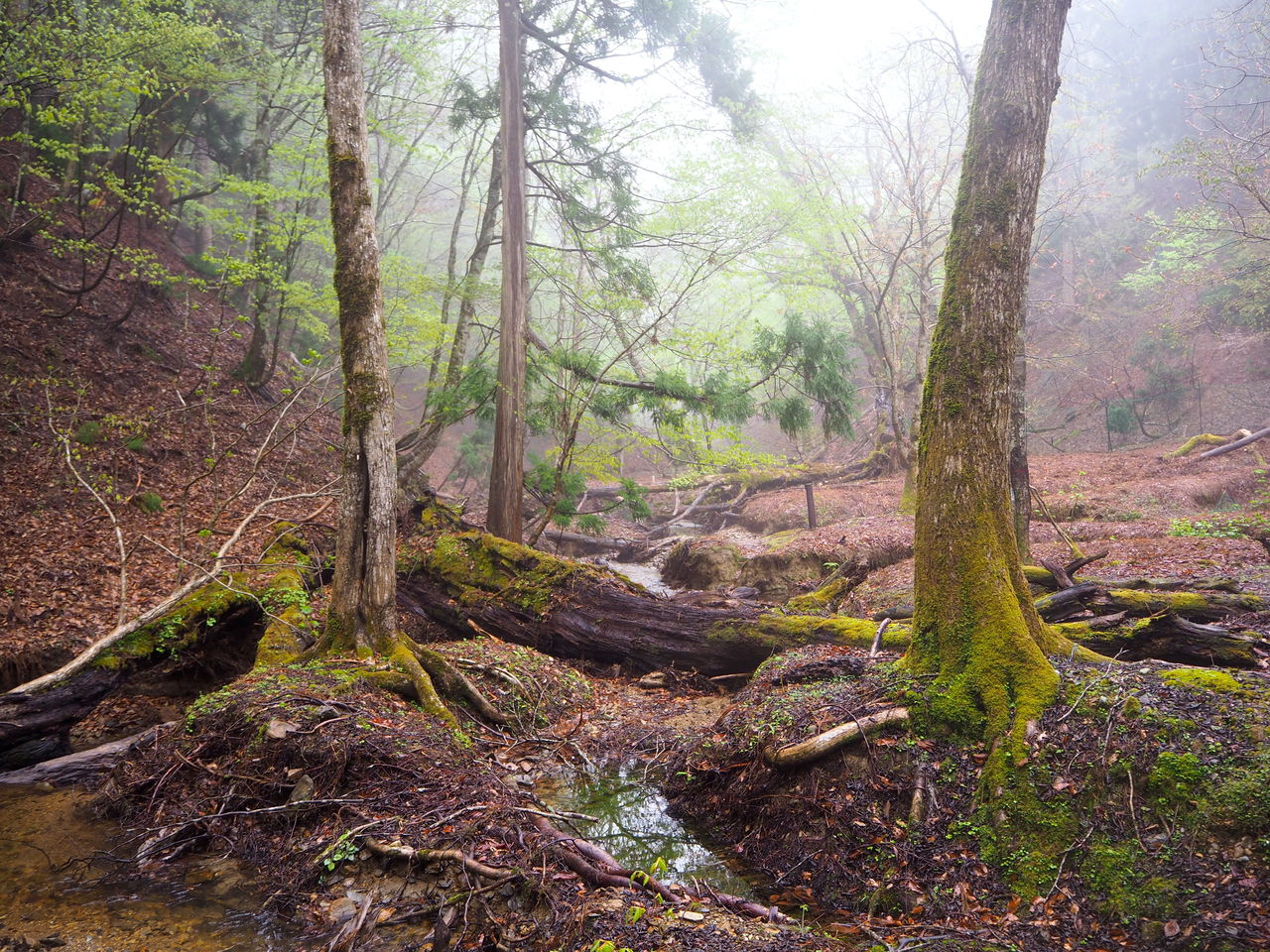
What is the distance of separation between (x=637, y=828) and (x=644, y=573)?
950 centimetres

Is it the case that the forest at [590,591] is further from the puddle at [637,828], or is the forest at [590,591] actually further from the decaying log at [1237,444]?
the decaying log at [1237,444]

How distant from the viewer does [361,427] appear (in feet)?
19.4

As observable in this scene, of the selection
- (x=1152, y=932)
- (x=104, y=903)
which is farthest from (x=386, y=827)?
(x=1152, y=932)

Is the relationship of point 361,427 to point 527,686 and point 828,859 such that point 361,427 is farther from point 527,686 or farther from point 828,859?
point 828,859

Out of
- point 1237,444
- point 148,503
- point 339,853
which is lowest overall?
point 339,853

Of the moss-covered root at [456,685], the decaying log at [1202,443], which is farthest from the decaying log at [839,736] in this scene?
the decaying log at [1202,443]

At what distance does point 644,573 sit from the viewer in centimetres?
1423

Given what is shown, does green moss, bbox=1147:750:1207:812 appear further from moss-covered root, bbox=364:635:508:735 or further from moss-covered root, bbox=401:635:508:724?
moss-covered root, bbox=401:635:508:724

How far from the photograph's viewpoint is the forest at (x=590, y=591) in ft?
11.4

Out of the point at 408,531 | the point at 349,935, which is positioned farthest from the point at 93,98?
the point at 349,935

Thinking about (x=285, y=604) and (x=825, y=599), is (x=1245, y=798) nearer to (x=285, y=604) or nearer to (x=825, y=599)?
(x=825, y=599)

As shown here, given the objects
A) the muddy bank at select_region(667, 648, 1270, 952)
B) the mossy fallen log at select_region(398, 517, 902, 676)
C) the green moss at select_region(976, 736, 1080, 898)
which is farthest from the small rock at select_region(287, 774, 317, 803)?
the green moss at select_region(976, 736, 1080, 898)

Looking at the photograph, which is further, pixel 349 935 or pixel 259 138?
pixel 259 138

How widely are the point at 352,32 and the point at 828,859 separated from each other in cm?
774
